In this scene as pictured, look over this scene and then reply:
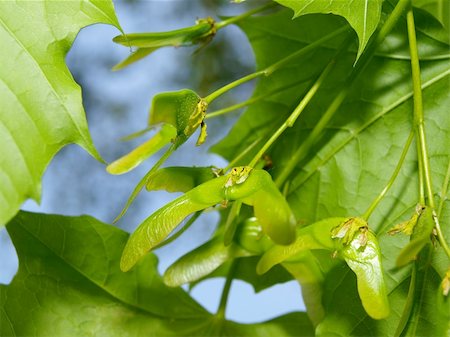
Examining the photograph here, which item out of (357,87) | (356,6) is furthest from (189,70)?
(356,6)

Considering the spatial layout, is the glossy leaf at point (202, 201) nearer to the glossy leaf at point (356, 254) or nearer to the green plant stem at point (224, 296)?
the glossy leaf at point (356, 254)

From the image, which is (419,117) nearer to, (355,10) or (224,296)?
(355,10)

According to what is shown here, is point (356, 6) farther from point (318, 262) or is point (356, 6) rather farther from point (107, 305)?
point (107, 305)

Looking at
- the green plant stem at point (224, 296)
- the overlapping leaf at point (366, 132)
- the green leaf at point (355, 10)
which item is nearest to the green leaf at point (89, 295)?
the green plant stem at point (224, 296)

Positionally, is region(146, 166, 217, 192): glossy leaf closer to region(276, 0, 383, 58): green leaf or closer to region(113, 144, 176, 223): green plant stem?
region(113, 144, 176, 223): green plant stem

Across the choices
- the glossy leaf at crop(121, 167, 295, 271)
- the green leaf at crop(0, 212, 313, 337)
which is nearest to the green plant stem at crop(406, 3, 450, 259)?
the glossy leaf at crop(121, 167, 295, 271)
